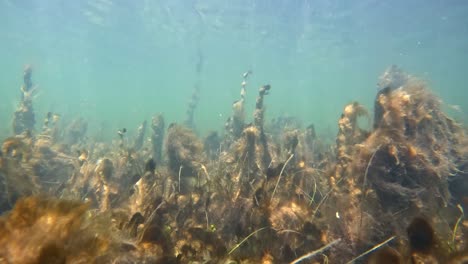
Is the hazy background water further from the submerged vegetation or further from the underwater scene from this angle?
the submerged vegetation

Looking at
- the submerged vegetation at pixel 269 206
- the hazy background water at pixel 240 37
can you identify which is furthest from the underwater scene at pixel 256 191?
the hazy background water at pixel 240 37

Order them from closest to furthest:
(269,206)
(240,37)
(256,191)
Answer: (269,206) < (256,191) < (240,37)

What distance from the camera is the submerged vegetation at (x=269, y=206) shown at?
2.09m

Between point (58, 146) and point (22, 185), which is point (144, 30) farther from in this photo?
point (22, 185)

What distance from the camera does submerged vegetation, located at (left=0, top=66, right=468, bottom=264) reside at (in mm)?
2094

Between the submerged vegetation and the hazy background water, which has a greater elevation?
the hazy background water

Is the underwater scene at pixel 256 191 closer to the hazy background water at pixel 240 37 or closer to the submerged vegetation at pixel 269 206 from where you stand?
the submerged vegetation at pixel 269 206

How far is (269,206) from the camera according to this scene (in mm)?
3498

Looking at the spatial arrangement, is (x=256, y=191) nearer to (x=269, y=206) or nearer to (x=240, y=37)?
(x=269, y=206)

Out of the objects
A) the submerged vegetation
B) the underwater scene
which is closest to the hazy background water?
the underwater scene

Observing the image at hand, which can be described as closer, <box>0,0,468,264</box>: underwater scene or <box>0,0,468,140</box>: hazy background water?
<box>0,0,468,264</box>: underwater scene

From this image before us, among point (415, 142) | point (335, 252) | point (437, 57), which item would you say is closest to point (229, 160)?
point (415, 142)

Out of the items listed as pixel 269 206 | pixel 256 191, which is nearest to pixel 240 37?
pixel 256 191

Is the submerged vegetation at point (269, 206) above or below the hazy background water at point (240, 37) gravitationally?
below
